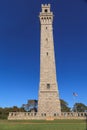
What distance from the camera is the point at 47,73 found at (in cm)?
5416

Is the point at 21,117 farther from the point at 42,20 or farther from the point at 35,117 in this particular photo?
the point at 42,20

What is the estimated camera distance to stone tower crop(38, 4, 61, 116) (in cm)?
5066

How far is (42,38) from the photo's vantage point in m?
58.5

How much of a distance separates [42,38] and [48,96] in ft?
57.4

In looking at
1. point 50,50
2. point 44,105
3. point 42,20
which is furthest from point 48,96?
point 42,20

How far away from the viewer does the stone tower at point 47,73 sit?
50656 mm
